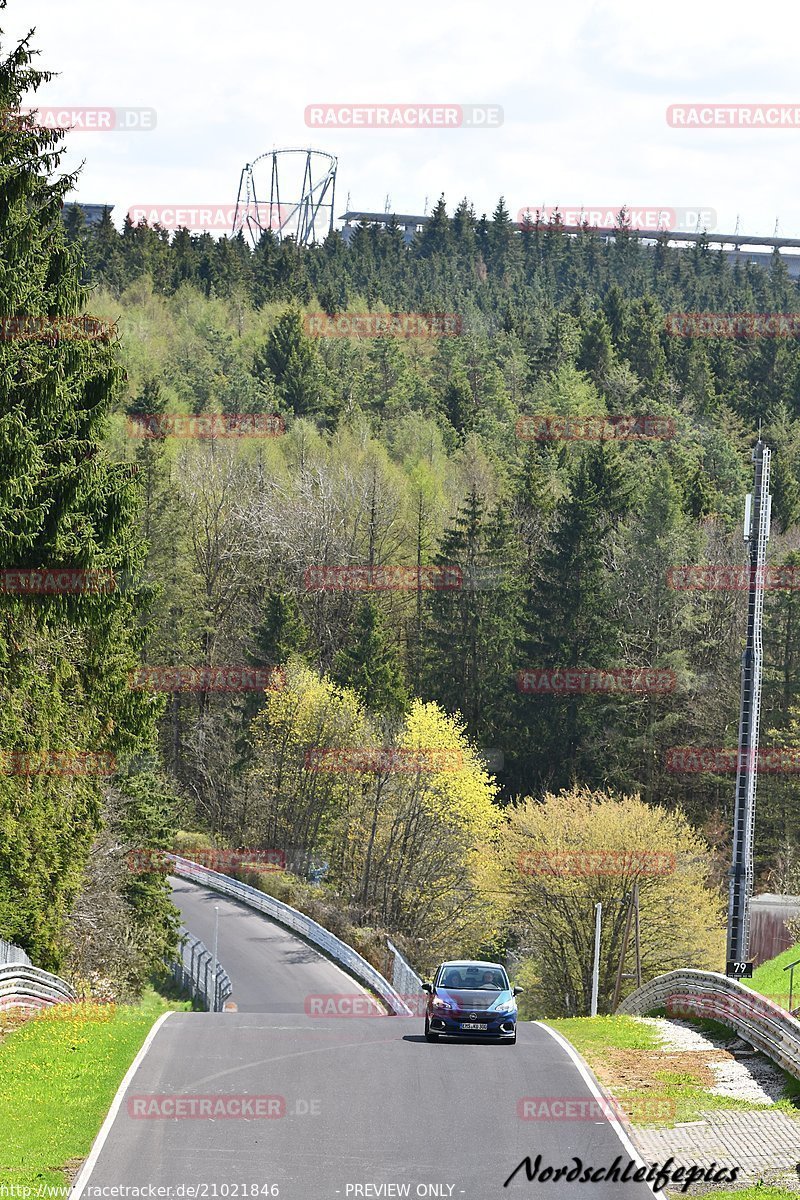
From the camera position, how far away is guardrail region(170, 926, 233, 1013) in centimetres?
4472

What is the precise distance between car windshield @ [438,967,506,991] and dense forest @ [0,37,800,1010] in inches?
339

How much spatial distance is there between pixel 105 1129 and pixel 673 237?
159 metres

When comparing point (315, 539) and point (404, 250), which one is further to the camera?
point (404, 250)

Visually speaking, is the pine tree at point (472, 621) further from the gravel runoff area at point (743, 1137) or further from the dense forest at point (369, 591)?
→ the gravel runoff area at point (743, 1137)

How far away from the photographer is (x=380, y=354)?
11238 centimetres

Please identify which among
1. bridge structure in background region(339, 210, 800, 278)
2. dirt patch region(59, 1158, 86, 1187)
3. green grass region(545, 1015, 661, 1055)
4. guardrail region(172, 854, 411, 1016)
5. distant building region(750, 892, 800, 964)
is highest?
bridge structure in background region(339, 210, 800, 278)

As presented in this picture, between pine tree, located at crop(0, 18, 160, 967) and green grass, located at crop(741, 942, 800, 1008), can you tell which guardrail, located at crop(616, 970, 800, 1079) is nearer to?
green grass, located at crop(741, 942, 800, 1008)

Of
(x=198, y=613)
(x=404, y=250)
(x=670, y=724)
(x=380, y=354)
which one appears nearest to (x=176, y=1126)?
(x=670, y=724)

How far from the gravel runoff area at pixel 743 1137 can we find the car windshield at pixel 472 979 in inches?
170

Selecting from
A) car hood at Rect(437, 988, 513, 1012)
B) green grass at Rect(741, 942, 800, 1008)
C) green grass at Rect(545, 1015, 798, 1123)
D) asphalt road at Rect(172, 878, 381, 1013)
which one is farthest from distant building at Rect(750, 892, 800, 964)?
car hood at Rect(437, 988, 513, 1012)

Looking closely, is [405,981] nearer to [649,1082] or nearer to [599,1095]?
[649,1082]

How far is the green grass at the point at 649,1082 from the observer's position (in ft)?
59.7

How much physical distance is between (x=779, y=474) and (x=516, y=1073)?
253ft

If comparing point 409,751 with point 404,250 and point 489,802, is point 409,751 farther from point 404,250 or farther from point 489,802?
point 404,250
